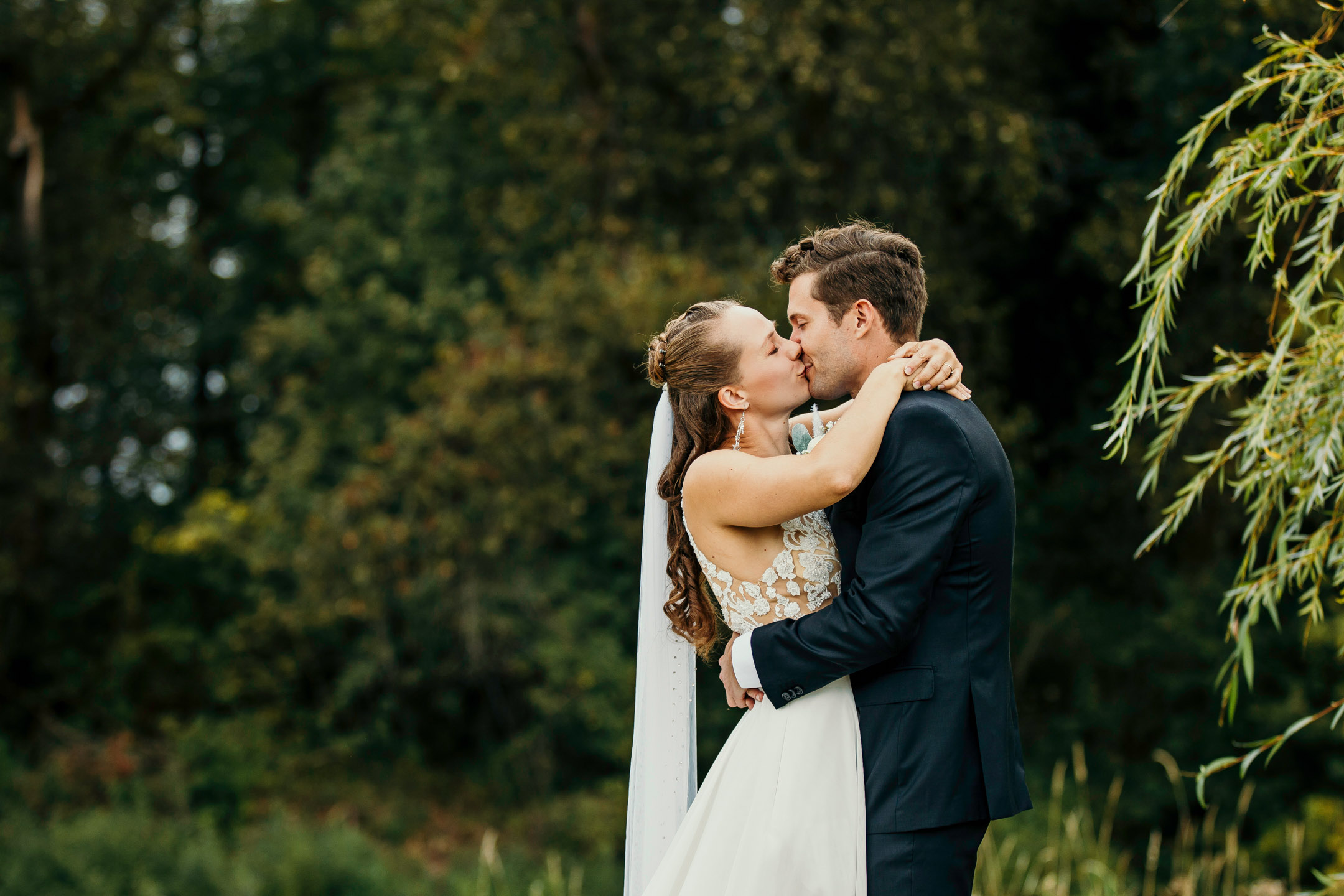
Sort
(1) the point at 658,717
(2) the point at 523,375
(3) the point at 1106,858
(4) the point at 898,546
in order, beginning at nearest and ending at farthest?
1. (4) the point at 898,546
2. (1) the point at 658,717
3. (3) the point at 1106,858
4. (2) the point at 523,375

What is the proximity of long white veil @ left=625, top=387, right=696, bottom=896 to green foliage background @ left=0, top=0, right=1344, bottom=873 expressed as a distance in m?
6.04

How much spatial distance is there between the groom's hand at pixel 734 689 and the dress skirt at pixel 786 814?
0.11ft

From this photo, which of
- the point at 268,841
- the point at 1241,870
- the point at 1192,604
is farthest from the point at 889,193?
the point at 268,841

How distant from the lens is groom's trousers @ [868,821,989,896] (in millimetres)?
2312

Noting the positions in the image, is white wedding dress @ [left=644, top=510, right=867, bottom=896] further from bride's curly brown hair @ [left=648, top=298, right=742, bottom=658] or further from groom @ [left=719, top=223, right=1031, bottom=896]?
bride's curly brown hair @ [left=648, top=298, right=742, bottom=658]

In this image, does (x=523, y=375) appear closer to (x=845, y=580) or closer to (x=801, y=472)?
(x=845, y=580)

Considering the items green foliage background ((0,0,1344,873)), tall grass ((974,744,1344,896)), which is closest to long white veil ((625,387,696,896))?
tall grass ((974,744,1344,896))

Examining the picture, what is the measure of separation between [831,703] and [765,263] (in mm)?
7161

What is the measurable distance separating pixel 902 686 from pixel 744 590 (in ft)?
1.37

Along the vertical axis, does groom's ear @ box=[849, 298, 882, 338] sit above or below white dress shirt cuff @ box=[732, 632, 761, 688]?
above

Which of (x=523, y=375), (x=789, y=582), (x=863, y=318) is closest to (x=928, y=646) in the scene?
(x=789, y=582)

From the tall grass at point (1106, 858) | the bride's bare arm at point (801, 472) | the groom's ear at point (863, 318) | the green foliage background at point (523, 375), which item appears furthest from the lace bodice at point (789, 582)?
the green foliage background at point (523, 375)

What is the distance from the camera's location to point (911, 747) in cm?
233

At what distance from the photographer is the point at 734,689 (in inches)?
103
